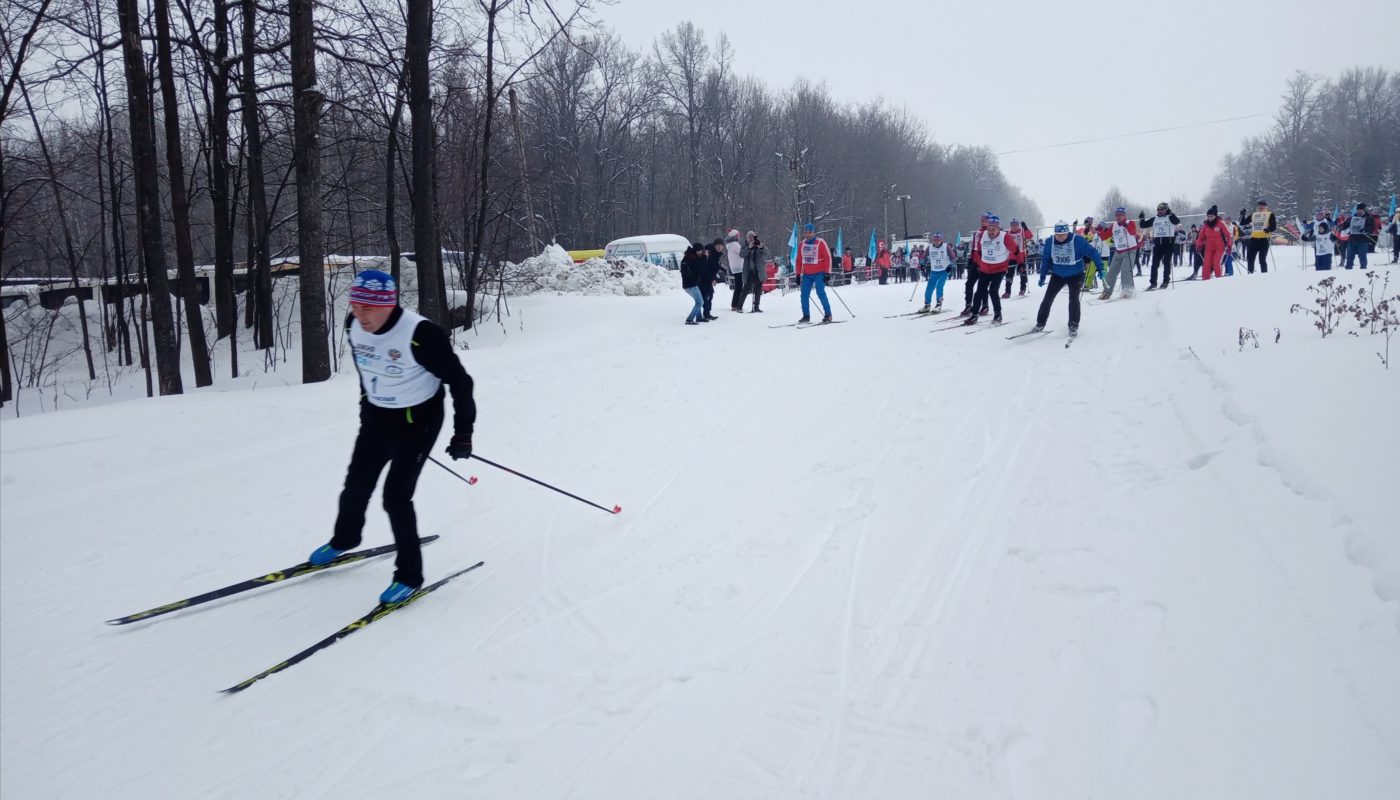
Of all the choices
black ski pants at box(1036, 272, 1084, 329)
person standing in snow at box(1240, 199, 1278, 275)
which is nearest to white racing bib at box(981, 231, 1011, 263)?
black ski pants at box(1036, 272, 1084, 329)

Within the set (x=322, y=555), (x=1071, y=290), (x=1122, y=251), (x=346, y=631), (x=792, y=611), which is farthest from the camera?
(x=1122, y=251)

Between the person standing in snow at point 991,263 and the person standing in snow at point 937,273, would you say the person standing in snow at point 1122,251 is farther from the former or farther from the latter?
the person standing in snow at point 991,263

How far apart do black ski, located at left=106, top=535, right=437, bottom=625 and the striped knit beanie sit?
1.52 m

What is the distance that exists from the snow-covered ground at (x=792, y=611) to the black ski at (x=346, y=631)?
0.08 m

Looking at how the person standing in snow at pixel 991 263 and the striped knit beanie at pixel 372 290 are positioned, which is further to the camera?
the person standing in snow at pixel 991 263

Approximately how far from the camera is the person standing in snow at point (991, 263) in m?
12.9

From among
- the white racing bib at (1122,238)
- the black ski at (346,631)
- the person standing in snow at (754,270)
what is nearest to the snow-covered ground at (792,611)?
the black ski at (346,631)

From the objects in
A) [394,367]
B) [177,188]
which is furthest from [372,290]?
[177,188]

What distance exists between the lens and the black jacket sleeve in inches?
167

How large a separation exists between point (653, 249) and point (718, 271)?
18541 mm

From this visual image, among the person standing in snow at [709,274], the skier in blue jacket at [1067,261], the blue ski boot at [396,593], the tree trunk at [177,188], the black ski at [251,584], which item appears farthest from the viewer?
the person standing in snow at [709,274]

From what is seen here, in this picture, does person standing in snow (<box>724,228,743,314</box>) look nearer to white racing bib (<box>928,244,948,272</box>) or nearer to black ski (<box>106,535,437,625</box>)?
white racing bib (<box>928,244,948,272</box>)

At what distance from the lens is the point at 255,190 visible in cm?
1659

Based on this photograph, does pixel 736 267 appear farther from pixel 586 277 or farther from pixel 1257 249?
pixel 1257 249
